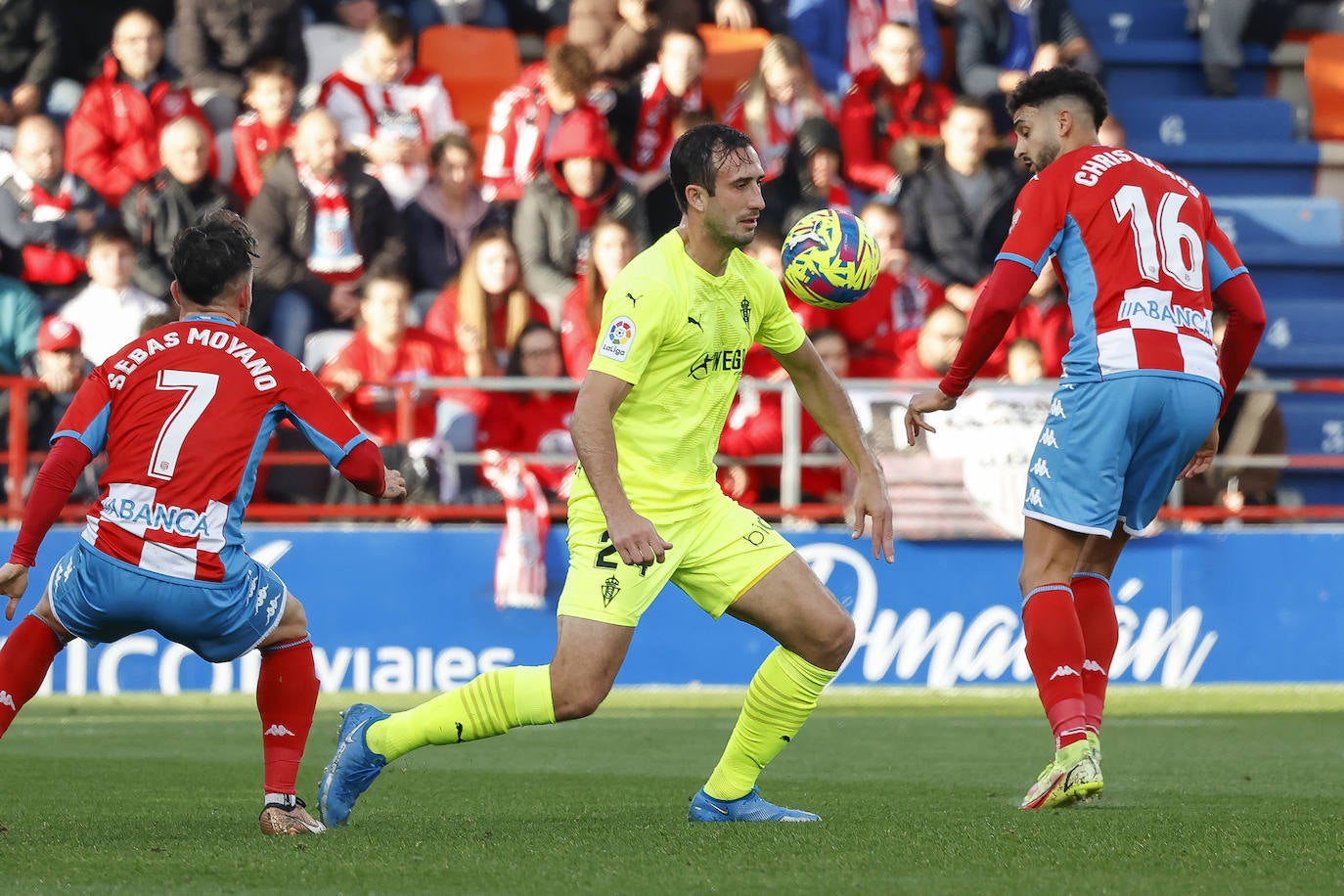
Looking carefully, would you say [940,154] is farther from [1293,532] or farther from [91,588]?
[91,588]

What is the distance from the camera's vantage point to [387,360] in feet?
41.2

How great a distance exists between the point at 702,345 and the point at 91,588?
192 centimetres

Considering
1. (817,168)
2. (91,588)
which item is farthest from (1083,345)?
(817,168)

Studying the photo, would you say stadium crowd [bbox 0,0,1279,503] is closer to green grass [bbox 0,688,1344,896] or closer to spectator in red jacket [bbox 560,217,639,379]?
spectator in red jacket [bbox 560,217,639,379]

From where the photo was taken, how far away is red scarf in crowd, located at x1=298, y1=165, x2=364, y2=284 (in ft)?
43.8

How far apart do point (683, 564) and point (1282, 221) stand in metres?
12.2

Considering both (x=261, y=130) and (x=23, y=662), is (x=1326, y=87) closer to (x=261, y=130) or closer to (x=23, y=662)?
(x=261, y=130)

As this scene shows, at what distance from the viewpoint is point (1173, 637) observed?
12.2 meters

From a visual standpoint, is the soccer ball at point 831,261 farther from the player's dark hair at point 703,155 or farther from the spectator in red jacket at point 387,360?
the spectator in red jacket at point 387,360

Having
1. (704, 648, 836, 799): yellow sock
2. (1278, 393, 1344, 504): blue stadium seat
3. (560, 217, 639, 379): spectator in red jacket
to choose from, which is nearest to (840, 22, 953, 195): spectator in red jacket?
(560, 217, 639, 379): spectator in red jacket

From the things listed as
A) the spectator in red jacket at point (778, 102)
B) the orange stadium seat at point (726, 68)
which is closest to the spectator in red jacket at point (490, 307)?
the spectator in red jacket at point (778, 102)

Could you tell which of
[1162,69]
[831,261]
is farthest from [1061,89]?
[1162,69]

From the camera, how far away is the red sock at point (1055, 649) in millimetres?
6230

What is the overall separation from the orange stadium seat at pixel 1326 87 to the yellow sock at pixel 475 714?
47.5 feet
